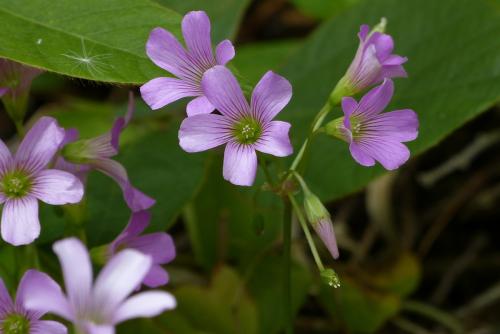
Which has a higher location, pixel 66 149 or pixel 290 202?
pixel 66 149

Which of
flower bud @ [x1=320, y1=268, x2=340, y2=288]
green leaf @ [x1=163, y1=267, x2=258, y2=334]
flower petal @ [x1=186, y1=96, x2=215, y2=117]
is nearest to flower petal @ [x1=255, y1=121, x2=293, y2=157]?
flower petal @ [x1=186, y1=96, x2=215, y2=117]

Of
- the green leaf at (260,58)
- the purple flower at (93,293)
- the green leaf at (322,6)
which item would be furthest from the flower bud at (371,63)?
the green leaf at (322,6)

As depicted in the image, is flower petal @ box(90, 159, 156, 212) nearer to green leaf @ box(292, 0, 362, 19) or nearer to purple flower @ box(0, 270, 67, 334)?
purple flower @ box(0, 270, 67, 334)

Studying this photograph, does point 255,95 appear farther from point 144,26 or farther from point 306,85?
point 306,85

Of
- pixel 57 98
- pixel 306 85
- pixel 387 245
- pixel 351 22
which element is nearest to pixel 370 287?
A: pixel 387 245

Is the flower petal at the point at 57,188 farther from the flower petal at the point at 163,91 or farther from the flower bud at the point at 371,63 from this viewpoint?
the flower bud at the point at 371,63

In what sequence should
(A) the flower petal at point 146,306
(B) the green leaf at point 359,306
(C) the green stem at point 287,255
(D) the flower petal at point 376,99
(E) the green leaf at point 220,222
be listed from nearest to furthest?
1. (A) the flower petal at point 146,306
2. (D) the flower petal at point 376,99
3. (C) the green stem at point 287,255
4. (B) the green leaf at point 359,306
5. (E) the green leaf at point 220,222

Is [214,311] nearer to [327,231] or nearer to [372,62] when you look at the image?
[327,231]
